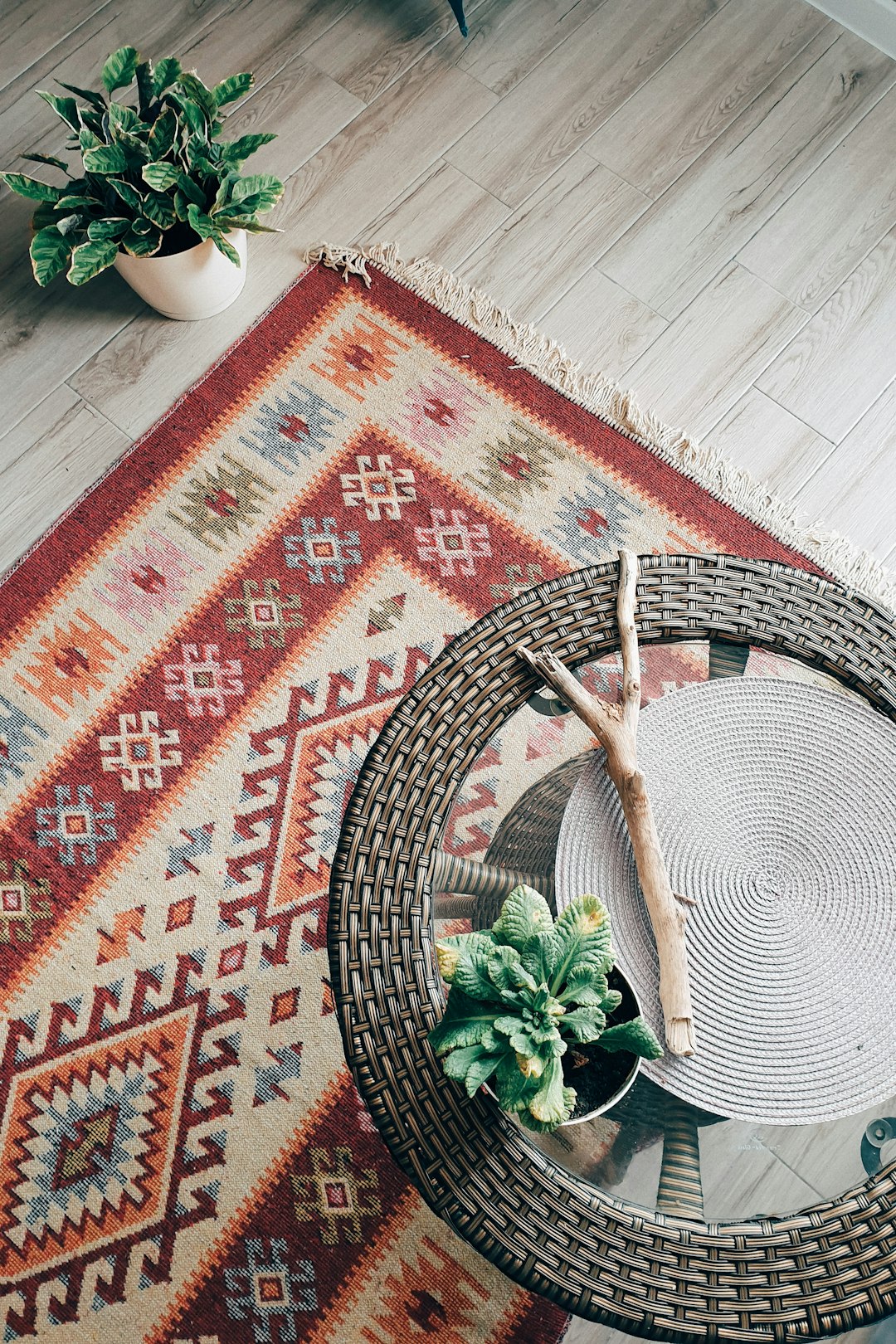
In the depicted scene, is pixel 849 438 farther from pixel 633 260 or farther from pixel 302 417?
pixel 302 417

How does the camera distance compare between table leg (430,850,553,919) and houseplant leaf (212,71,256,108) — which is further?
houseplant leaf (212,71,256,108)

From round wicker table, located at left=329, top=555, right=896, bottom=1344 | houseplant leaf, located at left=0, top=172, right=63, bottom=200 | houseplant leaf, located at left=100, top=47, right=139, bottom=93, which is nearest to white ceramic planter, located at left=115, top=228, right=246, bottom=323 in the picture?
houseplant leaf, located at left=0, top=172, right=63, bottom=200

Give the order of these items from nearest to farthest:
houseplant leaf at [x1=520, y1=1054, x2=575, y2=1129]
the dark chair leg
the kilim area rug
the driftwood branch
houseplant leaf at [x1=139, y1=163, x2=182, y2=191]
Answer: houseplant leaf at [x1=520, y1=1054, x2=575, y2=1129]
the driftwood branch
the kilim area rug
houseplant leaf at [x1=139, y1=163, x2=182, y2=191]
the dark chair leg

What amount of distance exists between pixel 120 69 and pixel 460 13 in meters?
0.68

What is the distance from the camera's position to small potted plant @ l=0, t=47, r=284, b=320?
1488 mm

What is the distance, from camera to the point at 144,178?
57.4 inches

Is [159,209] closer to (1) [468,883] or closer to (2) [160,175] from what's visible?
(2) [160,175]

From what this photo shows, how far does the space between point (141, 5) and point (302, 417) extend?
0.94 metres

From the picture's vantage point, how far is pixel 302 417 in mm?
1681

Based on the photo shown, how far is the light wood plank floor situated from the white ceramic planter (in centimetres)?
3

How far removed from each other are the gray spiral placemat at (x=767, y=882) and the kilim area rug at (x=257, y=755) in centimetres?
10

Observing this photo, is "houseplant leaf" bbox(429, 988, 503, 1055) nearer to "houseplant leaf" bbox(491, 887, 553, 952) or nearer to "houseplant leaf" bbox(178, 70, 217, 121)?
"houseplant leaf" bbox(491, 887, 553, 952)

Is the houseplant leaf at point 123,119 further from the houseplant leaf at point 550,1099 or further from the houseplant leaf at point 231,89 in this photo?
the houseplant leaf at point 550,1099

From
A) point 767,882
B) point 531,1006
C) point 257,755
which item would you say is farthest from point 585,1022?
point 257,755
